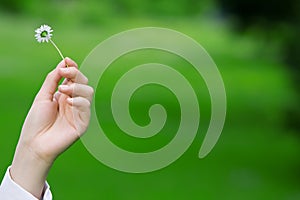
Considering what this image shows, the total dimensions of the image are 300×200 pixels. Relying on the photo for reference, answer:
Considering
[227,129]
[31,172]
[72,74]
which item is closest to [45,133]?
[31,172]

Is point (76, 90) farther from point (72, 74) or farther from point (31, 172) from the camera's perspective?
point (31, 172)

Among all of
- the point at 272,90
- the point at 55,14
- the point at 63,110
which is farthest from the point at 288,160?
the point at 55,14

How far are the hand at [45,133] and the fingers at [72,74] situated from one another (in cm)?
6

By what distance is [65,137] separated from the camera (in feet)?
7.02

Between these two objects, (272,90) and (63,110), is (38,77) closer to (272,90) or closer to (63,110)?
(272,90)

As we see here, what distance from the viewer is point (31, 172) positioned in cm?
218

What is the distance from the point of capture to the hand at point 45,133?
2135 millimetres

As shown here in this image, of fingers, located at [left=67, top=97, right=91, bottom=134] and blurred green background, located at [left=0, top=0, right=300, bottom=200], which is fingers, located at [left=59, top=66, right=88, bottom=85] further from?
blurred green background, located at [left=0, top=0, right=300, bottom=200]

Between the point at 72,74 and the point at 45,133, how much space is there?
8.1 inches

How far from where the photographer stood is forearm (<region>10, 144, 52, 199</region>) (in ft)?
7.15

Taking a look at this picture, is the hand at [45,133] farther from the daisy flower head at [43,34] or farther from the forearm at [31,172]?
the daisy flower head at [43,34]

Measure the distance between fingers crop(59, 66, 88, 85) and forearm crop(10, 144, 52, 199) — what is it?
0.24 metres

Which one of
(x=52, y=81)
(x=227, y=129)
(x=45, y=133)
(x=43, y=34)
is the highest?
(x=43, y=34)

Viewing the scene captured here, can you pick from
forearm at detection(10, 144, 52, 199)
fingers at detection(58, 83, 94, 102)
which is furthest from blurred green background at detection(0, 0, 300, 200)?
fingers at detection(58, 83, 94, 102)
